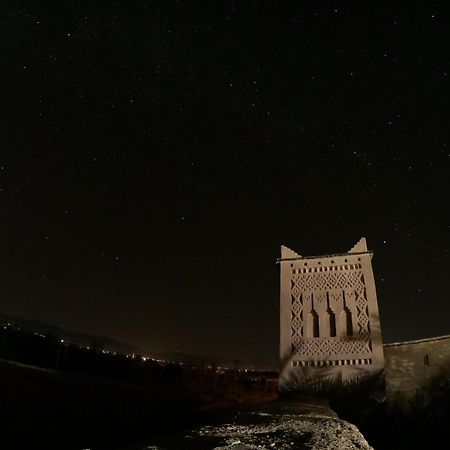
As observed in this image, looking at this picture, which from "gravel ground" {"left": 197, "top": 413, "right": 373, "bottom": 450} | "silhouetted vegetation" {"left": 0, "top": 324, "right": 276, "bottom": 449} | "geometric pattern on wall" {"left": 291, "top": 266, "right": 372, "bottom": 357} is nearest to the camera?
"gravel ground" {"left": 197, "top": 413, "right": 373, "bottom": 450}

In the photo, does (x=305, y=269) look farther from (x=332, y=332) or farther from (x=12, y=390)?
(x=12, y=390)

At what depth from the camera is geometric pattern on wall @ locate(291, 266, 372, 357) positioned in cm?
1311

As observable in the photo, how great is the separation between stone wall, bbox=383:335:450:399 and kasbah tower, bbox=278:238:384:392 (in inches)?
44.2

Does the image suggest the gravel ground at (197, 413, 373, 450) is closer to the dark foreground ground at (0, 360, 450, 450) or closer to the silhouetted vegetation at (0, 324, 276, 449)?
the dark foreground ground at (0, 360, 450, 450)

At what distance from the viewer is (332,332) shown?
1362 cm

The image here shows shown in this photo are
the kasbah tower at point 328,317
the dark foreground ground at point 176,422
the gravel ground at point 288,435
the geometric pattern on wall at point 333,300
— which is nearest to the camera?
the gravel ground at point 288,435

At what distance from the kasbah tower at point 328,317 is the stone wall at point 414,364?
112 centimetres

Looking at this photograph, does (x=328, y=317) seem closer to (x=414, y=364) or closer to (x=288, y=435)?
(x=414, y=364)

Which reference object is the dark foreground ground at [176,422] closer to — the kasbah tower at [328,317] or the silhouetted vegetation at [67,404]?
the silhouetted vegetation at [67,404]

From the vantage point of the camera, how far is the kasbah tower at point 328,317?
13.0m

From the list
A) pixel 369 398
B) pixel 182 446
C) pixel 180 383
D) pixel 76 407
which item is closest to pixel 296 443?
pixel 182 446

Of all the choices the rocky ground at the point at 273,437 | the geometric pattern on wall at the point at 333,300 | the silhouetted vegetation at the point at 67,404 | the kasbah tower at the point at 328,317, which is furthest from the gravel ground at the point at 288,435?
the geometric pattern on wall at the point at 333,300

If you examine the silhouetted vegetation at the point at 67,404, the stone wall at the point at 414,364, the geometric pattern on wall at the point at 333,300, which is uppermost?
the geometric pattern on wall at the point at 333,300

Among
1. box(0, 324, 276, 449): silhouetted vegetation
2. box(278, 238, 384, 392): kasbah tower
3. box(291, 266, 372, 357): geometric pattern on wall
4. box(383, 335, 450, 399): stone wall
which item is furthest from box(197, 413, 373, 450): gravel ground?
box(383, 335, 450, 399): stone wall
